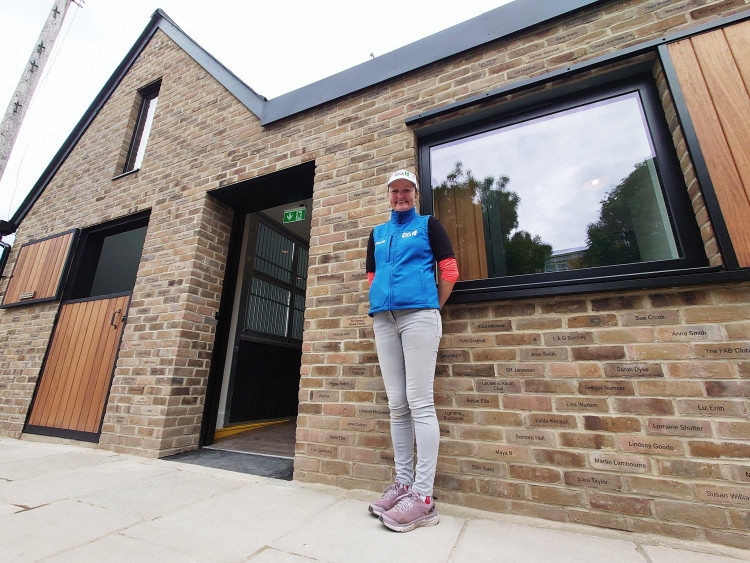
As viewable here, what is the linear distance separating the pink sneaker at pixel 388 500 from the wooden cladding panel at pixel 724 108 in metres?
1.93

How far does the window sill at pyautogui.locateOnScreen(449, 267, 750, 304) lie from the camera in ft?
5.25

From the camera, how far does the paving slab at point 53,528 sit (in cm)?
128

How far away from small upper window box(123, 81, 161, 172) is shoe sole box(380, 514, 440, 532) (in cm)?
531

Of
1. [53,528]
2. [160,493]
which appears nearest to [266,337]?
[160,493]

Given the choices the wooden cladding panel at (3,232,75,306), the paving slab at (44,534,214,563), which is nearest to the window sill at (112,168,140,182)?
the wooden cladding panel at (3,232,75,306)

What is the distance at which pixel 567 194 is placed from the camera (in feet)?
6.95

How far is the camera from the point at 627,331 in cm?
174

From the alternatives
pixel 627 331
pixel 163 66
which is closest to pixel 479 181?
pixel 627 331

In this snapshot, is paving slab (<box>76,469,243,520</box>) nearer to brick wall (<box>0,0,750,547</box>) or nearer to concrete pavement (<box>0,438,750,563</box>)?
concrete pavement (<box>0,438,750,563</box>)

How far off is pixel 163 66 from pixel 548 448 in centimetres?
614

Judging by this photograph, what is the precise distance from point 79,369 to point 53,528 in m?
2.86

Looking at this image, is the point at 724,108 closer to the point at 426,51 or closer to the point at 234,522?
the point at 426,51

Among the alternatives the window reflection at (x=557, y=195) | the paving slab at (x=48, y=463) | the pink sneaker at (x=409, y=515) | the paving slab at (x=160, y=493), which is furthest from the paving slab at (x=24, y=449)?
the window reflection at (x=557, y=195)

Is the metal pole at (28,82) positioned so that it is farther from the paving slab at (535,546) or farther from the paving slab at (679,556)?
the paving slab at (679,556)
